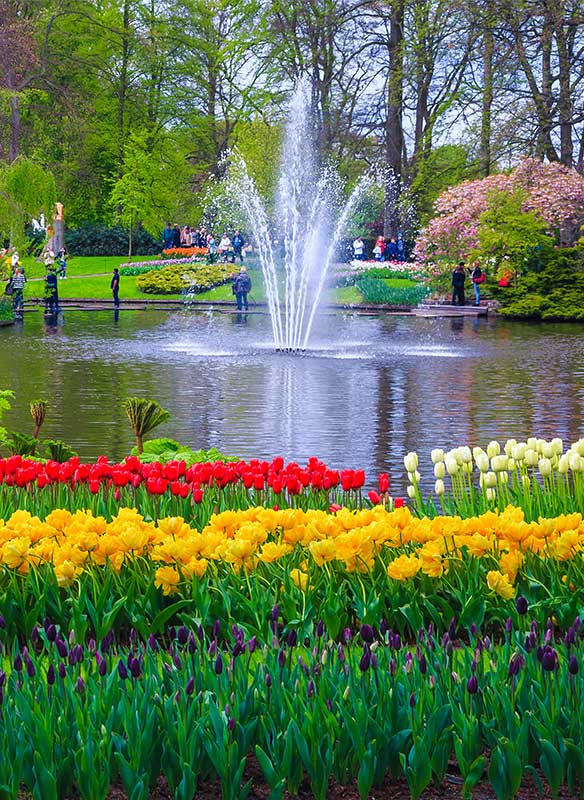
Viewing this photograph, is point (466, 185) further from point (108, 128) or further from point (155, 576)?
point (155, 576)

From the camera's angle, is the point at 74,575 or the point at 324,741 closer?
the point at 324,741

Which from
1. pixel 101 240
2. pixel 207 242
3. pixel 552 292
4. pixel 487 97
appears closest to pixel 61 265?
pixel 207 242

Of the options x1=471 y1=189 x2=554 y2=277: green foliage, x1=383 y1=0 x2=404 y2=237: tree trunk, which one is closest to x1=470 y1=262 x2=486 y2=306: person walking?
x1=471 y1=189 x2=554 y2=277: green foliage

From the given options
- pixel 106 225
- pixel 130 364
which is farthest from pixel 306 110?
pixel 130 364

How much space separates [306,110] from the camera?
172 ft

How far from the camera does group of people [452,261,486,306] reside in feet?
119

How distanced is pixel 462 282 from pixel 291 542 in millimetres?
32182

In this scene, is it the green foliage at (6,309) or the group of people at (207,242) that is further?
the group of people at (207,242)

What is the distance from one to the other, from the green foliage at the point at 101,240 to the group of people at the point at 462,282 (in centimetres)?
2430

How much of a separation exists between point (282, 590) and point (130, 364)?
638 inches

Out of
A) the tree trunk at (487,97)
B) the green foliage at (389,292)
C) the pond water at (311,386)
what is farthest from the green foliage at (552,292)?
the tree trunk at (487,97)

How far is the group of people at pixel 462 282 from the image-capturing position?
36.3m

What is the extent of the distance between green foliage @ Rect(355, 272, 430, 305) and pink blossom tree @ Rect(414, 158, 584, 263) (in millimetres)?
1767

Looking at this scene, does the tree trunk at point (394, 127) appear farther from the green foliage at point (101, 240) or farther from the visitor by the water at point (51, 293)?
the visitor by the water at point (51, 293)
